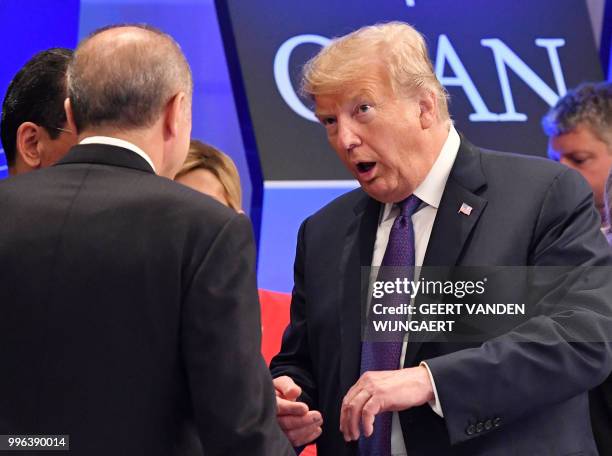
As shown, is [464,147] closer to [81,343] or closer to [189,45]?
[81,343]

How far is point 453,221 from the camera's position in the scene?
2.54 meters

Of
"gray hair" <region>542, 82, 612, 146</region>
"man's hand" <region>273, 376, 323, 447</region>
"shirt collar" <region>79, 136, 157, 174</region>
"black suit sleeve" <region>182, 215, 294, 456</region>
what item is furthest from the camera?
"gray hair" <region>542, 82, 612, 146</region>

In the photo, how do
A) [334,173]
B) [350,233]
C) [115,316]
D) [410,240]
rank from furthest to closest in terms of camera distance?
1. [334,173]
2. [350,233]
3. [410,240]
4. [115,316]

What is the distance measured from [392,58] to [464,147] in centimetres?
30

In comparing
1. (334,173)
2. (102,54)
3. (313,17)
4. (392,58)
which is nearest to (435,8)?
(313,17)

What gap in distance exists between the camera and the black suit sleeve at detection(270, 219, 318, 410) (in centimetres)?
270

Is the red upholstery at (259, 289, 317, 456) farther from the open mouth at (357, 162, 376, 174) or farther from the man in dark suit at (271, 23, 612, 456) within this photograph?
the open mouth at (357, 162, 376, 174)

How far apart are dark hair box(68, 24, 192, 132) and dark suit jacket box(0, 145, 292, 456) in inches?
6.8

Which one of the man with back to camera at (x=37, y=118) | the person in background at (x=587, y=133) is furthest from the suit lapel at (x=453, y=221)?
the person in background at (x=587, y=133)

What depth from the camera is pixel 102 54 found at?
1982 millimetres

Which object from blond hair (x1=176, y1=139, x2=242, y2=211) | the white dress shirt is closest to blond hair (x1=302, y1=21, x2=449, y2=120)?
the white dress shirt

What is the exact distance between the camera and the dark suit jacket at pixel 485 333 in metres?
2.32

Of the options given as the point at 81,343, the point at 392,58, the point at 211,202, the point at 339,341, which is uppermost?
the point at 392,58

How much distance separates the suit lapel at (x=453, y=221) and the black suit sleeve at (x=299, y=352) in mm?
355
